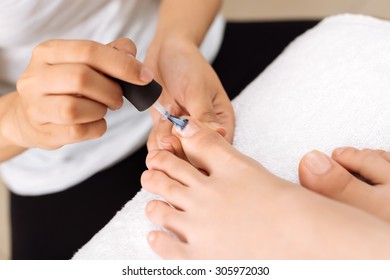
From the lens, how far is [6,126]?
68 centimetres

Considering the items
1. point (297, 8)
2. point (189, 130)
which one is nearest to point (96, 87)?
point (189, 130)

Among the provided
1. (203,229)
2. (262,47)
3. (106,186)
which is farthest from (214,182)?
(262,47)

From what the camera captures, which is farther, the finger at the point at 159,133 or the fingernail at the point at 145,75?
the finger at the point at 159,133

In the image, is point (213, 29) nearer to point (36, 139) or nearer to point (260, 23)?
point (260, 23)

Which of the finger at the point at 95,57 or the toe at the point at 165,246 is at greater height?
the finger at the point at 95,57

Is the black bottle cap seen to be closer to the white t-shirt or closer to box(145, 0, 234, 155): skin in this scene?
box(145, 0, 234, 155): skin

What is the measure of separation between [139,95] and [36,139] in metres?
0.17

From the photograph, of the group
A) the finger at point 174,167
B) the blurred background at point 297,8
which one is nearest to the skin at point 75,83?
the finger at point 174,167

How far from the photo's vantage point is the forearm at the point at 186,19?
2.67ft

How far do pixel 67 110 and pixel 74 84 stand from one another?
0.03m

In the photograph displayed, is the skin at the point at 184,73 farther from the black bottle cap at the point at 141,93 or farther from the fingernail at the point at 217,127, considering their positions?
the black bottle cap at the point at 141,93

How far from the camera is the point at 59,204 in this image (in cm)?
87

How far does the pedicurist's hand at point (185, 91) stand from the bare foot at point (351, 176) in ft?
0.48

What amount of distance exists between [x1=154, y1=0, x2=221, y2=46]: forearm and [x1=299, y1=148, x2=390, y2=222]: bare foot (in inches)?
13.0
